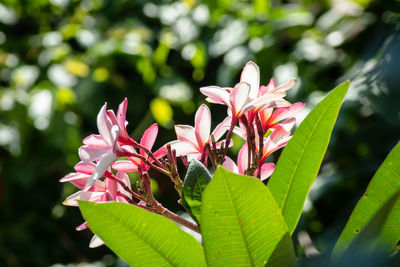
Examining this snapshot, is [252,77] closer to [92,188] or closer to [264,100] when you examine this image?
[264,100]

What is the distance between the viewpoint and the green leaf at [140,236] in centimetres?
36

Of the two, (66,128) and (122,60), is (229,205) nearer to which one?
(66,128)

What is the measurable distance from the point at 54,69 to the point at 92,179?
4.01 feet

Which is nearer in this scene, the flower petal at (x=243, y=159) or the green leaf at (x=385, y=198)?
the green leaf at (x=385, y=198)

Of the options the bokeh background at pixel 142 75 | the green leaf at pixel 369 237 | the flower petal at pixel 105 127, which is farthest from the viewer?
the bokeh background at pixel 142 75

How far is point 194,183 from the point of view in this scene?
0.41 meters

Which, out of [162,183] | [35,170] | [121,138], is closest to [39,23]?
[35,170]

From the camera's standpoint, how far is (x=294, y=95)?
46.8 inches

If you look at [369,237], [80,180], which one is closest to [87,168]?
[80,180]

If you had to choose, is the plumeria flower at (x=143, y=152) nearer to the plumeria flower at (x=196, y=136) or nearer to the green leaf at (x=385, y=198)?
the plumeria flower at (x=196, y=136)

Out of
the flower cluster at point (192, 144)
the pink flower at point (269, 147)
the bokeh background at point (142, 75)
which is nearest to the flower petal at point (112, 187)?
the flower cluster at point (192, 144)

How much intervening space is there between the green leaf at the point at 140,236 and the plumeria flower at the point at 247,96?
129 millimetres

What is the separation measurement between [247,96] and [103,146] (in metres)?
0.14

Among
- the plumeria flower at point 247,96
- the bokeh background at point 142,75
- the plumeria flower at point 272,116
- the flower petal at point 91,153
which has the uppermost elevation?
the plumeria flower at point 247,96
